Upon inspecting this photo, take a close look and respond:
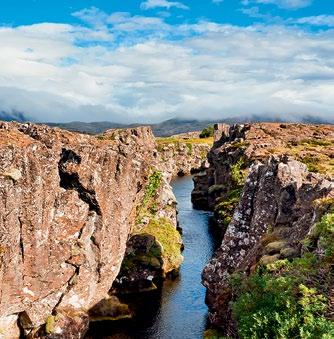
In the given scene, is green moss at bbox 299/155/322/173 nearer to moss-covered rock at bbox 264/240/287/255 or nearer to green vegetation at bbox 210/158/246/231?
green vegetation at bbox 210/158/246/231

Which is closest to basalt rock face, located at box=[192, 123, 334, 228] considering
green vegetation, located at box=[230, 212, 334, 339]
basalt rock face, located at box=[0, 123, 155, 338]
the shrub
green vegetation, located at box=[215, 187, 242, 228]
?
green vegetation, located at box=[215, 187, 242, 228]

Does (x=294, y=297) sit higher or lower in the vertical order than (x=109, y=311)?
higher

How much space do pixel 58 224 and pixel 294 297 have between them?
36275 millimetres

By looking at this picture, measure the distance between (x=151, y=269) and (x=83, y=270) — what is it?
59.6 feet

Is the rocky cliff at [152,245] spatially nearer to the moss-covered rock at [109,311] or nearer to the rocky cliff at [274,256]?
the moss-covered rock at [109,311]

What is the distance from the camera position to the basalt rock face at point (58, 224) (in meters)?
59.8

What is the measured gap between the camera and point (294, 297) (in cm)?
3456

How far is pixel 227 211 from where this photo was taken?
115 m

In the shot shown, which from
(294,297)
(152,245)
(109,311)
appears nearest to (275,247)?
(294,297)

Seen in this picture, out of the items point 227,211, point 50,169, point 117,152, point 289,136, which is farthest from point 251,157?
point 50,169

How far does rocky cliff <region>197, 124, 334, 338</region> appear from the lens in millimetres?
33938

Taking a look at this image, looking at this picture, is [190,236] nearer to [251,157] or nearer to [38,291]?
[251,157]

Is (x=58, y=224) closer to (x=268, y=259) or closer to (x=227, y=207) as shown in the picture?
(x=268, y=259)

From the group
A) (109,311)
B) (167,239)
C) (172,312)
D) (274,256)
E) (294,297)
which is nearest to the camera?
(294,297)
